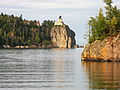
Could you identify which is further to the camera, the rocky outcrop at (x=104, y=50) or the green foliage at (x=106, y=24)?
the green foliage at (x=106, y=24)

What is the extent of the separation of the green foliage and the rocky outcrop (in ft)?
11.1

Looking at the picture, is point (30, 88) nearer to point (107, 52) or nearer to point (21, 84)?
point (21, 84)

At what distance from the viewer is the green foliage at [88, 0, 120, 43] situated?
324 ft

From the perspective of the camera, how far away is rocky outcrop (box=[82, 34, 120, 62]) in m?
90.2

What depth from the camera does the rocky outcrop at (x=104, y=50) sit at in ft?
296

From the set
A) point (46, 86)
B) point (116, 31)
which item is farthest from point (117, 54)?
point (46, 86)

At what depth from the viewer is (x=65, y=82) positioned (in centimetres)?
4891

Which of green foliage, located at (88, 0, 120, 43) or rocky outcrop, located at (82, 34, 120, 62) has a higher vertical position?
green foliage, located at (88, 0, 120, 43)

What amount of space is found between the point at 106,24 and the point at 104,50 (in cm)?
1161

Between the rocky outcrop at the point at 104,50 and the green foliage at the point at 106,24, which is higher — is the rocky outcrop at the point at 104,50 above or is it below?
below

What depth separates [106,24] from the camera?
10081 centimetres

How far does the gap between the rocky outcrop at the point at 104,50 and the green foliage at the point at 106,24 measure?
11.1 feet

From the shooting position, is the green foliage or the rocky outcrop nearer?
the rocky outcrop

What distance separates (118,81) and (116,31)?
52.3 m
